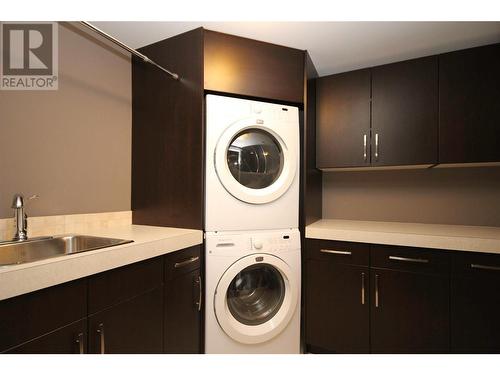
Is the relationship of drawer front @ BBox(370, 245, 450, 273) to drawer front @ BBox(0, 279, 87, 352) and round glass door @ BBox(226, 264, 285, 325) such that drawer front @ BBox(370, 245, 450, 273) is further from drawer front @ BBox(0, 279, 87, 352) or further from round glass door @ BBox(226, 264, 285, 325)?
drawer front @ BBox(0, 279, 87, 352)

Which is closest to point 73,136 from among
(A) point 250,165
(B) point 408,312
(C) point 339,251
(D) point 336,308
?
(A) point 250,165

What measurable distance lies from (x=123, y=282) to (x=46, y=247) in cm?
56

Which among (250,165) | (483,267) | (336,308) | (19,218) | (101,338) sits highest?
(250,165)

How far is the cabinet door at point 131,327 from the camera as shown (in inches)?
42.9

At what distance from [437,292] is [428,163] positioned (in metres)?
0.87

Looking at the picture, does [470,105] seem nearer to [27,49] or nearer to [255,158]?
[255,158]

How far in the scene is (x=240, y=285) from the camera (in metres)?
1.79

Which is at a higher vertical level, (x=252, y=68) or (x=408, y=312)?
(x=252, y=68)

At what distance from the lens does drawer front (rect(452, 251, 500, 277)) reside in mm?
1518

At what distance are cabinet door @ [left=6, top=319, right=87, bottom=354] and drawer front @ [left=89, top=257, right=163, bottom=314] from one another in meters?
0.07

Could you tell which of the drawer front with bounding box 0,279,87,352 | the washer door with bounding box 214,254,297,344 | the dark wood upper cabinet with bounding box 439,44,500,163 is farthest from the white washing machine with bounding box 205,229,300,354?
the dark wood upper cabinet with bounding box 439,44,500,163

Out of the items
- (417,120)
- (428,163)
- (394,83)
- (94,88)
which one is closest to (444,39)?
(394,83)

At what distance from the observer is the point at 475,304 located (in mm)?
1552

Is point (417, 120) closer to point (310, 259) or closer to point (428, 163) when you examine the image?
point (428, 163)
